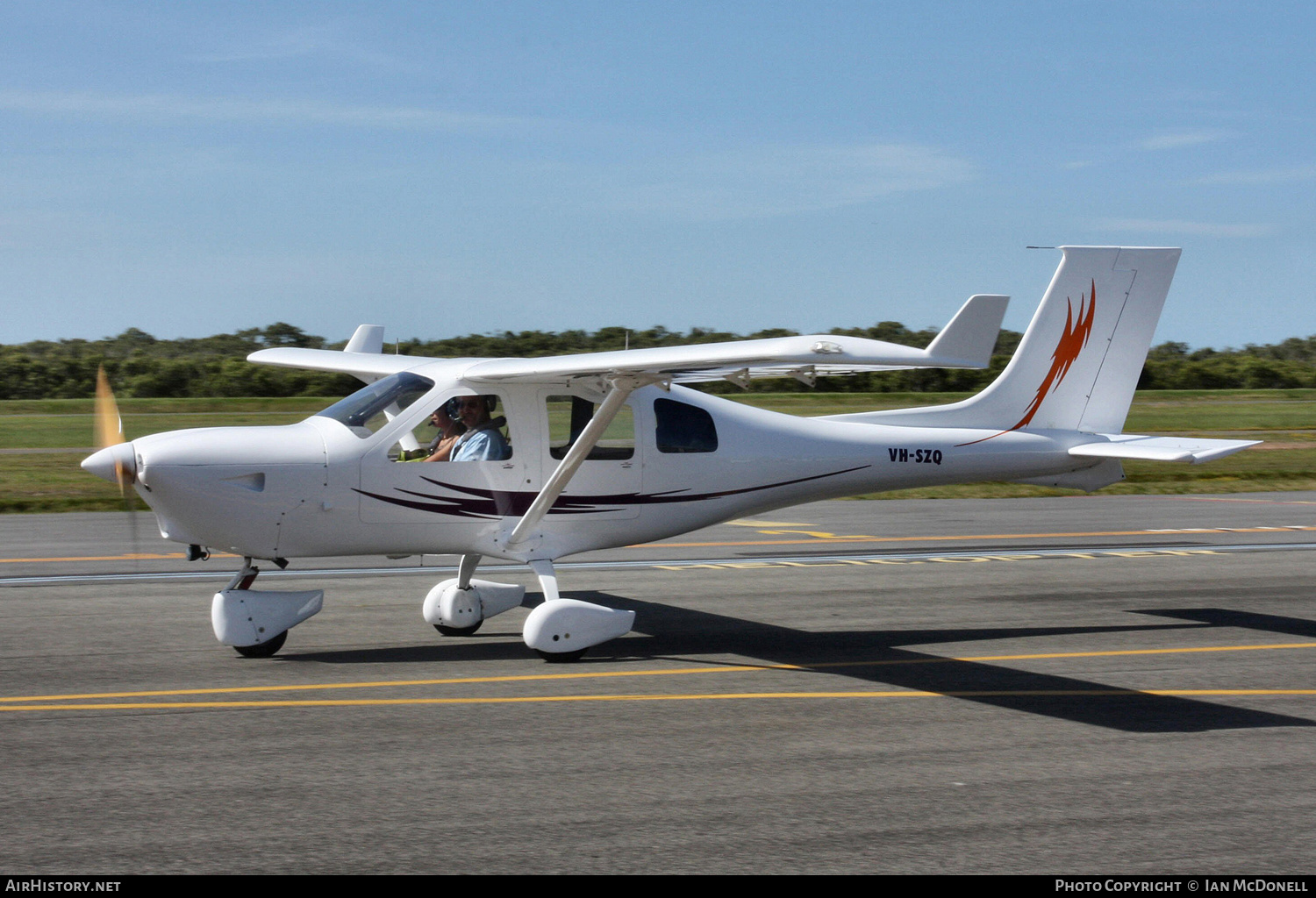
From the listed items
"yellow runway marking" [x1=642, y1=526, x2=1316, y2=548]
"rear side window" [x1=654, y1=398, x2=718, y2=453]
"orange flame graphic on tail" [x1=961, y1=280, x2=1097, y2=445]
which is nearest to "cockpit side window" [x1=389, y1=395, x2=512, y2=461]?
"rear side window" [x1=654, y1=398, x2=718, y2=453]

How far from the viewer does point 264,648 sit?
9.10 m

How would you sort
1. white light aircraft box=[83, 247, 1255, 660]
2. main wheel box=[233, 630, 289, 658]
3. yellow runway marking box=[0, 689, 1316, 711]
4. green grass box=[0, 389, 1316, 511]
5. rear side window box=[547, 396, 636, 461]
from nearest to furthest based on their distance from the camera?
yellow runway marking box=[0, 689, 1316, 711], white light aircraft box=[83, 247, 1255, 660], main wheel box=[233, 630, 289, 658], rear side window box=[547, 396, 636, 461], green grass box=[0, 389, 1316, 511]

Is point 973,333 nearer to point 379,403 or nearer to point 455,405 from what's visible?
point 455,405

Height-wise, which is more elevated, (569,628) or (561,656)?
(569,628)

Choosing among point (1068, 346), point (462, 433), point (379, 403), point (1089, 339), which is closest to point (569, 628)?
point (462, 433)

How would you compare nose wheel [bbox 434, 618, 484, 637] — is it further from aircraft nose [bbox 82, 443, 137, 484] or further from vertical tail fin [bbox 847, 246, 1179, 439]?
vertical tail fin [bbox 847, 246, 1179, 439]

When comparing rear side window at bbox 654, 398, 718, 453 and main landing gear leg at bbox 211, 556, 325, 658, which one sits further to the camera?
rear side window at bbox 654, 398, 718, 453

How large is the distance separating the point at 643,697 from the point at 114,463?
154 inches

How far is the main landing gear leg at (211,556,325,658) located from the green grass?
11.7m

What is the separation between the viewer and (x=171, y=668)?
28.6 feet

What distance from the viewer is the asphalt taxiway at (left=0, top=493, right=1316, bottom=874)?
5.15m

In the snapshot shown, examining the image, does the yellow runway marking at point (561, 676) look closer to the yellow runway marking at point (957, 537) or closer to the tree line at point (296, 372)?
the yellow runway marking at point (957, 537)

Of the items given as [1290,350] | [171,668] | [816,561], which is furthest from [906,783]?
[1290,350]

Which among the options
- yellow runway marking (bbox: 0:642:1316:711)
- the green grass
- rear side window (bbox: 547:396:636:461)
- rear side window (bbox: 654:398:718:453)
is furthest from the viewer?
the green grass
